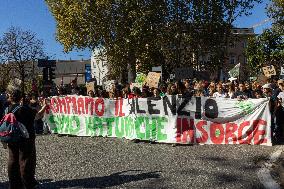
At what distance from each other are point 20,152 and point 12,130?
0.41 metres

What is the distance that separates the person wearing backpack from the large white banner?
205 inches

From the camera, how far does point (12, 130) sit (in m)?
6.54

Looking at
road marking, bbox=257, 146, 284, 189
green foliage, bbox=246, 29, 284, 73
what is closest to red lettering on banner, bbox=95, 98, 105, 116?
road marking, bbox=257, 146, 284, 189

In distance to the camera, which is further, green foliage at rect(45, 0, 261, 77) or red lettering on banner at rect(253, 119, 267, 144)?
green foliage at rect(45, 0, 261, 77)

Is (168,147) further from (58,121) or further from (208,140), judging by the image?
(58,121)

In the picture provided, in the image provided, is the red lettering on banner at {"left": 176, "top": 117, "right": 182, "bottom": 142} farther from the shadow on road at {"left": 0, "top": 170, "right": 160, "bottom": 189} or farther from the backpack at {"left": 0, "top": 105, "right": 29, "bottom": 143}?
the backpack at {"left": 0, "top": 105, "right": 29, "bottom": 143}

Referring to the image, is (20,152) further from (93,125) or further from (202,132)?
(93,125)

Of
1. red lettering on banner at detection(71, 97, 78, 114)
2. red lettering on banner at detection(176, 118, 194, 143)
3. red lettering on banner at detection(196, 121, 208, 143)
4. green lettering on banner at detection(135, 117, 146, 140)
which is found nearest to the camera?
red lettering on banner at detection(196, 121, 208, 143)

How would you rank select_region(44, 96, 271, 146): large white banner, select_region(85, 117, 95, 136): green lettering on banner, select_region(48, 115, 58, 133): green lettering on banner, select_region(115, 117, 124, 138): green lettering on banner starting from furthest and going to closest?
select_region(48, 115, 58, 133): green lettering on banner < select_region(85, 117, 95, 136): green lettering on banner < select_region(115, 117, 124, 138): green lettering on banner < select_region(44, 96, 271, 146): large white banner

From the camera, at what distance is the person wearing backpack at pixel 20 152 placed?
6637 millimetres

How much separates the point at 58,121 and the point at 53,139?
1.36m

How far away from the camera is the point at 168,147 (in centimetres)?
1085

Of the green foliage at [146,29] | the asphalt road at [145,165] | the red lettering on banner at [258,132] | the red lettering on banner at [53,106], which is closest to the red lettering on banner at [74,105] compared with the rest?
the red lettering on banner at [53,106]

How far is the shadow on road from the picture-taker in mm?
7238
